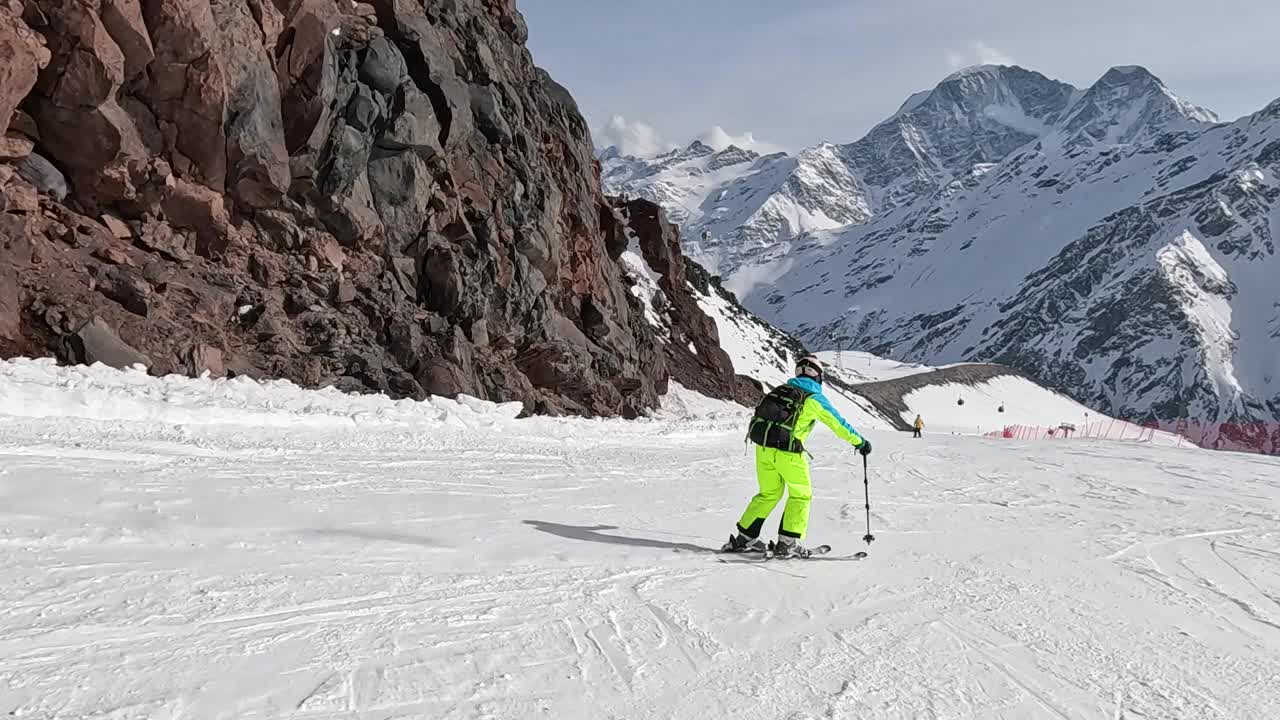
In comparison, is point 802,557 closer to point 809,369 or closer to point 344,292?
point 809,369

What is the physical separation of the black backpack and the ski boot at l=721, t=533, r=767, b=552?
2.85 ft

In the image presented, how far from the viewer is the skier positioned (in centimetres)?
711

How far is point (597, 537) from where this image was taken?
764 cm

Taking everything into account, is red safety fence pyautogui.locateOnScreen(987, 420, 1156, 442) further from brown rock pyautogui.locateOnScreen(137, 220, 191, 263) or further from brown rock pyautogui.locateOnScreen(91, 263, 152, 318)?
brown rock pyautogui.locateOnScreen(91, 263, 152, 318)

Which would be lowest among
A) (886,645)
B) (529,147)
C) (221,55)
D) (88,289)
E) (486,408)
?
(886,645)

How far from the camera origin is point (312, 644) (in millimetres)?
4328

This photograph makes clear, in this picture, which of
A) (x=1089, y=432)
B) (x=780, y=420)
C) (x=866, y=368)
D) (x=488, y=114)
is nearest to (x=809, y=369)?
(x=780, y=420)

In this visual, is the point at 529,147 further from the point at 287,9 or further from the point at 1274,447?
the point at 1274,447

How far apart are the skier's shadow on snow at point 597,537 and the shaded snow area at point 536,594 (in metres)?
0.05

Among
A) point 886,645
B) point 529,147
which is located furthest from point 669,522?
point 529,147

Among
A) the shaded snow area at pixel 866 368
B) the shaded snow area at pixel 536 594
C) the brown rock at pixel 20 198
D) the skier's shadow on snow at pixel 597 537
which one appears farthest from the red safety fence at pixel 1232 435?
the brown rock at pixel 20 198

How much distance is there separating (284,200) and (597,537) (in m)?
14.9

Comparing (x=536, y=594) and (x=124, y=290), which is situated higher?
(x=124, y=290)

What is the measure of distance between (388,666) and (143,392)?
9724 millimetres
